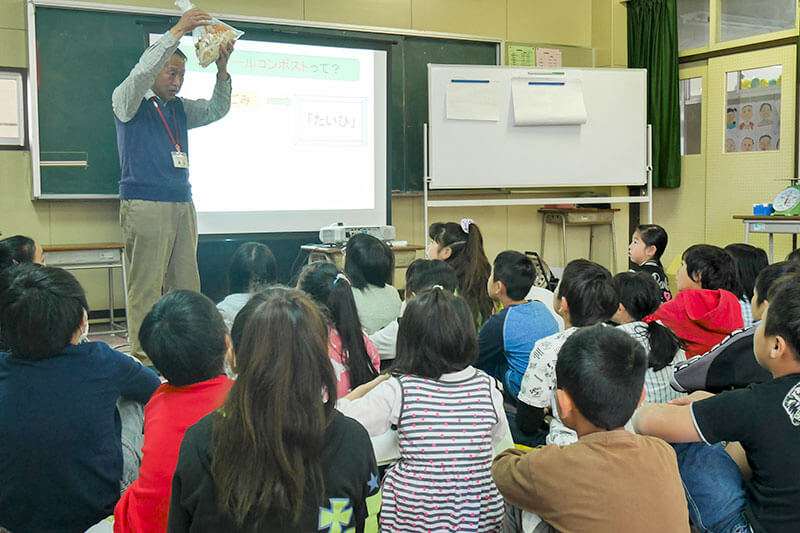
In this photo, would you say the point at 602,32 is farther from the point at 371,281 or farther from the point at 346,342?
the point at 346,342

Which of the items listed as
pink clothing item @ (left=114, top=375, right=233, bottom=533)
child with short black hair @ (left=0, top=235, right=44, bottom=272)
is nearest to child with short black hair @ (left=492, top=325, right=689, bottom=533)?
pink clothing item @ (left=114, top=375, right=233, bottom=533)

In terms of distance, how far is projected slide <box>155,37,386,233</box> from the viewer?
463 cm

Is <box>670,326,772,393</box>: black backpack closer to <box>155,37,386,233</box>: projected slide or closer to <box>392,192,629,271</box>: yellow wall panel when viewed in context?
<box>155,37,386,233</box>: projected slide

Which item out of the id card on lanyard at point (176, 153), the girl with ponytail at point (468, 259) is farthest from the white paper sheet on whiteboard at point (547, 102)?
the id card on lanyard at point (176, 153)

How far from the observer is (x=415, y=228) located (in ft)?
18.8

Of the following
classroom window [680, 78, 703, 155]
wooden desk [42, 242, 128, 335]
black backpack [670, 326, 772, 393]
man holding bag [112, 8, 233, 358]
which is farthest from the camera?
classroom window [680, 78, 703, 155]

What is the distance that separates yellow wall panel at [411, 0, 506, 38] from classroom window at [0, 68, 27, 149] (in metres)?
2.95

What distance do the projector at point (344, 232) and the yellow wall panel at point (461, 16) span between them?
1959mm

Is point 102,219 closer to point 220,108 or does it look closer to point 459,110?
point 220,108

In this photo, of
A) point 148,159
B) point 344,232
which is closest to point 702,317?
point 148,159

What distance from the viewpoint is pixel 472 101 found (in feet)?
17.5

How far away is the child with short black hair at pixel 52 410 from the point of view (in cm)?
143

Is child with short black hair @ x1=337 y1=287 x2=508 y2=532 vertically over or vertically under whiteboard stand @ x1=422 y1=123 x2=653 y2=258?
under

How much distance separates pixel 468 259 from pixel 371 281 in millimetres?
715
